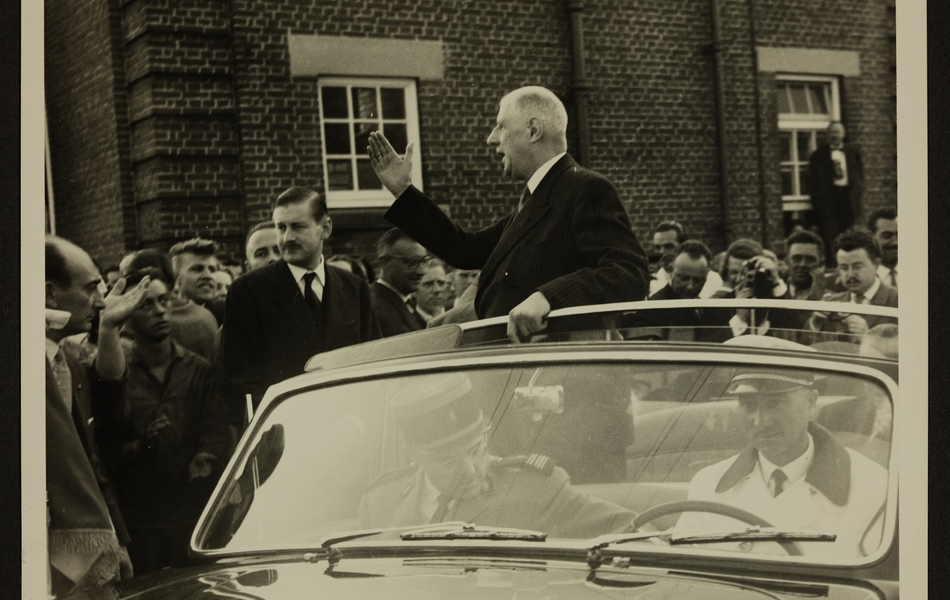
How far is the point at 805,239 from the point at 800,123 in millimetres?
338

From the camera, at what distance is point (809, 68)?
2.62m

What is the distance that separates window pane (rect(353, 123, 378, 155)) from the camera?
2.46 meters

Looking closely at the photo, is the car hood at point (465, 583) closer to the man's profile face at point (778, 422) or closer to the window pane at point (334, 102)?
the man's profile face at point (778, 422)

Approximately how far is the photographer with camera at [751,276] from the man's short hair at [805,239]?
3.2 inches

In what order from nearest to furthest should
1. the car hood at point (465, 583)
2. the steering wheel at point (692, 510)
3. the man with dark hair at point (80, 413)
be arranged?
the car hood at point (465, 583) < the steering wheel at point (692, 510) < the man with dark hair at point (80, 413)

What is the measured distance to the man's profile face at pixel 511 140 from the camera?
2.45 metres

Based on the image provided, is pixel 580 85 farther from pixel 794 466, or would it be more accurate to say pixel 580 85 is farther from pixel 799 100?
pixel 794 466

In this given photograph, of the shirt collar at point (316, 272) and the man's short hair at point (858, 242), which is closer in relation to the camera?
the man's short hair at point (858, 242)

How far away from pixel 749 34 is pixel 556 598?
5.73 ft

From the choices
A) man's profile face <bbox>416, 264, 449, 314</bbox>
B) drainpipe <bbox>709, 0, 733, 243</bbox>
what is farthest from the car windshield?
drainpipe <bbox>709, 0, 733, 243</bbox>

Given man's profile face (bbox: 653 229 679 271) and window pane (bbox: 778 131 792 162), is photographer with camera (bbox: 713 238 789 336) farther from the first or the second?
window pane (bbox: 778 131 792 162)

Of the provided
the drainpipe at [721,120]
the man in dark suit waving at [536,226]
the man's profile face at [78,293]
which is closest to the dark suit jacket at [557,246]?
the man in dark suit waving at [536,226]
